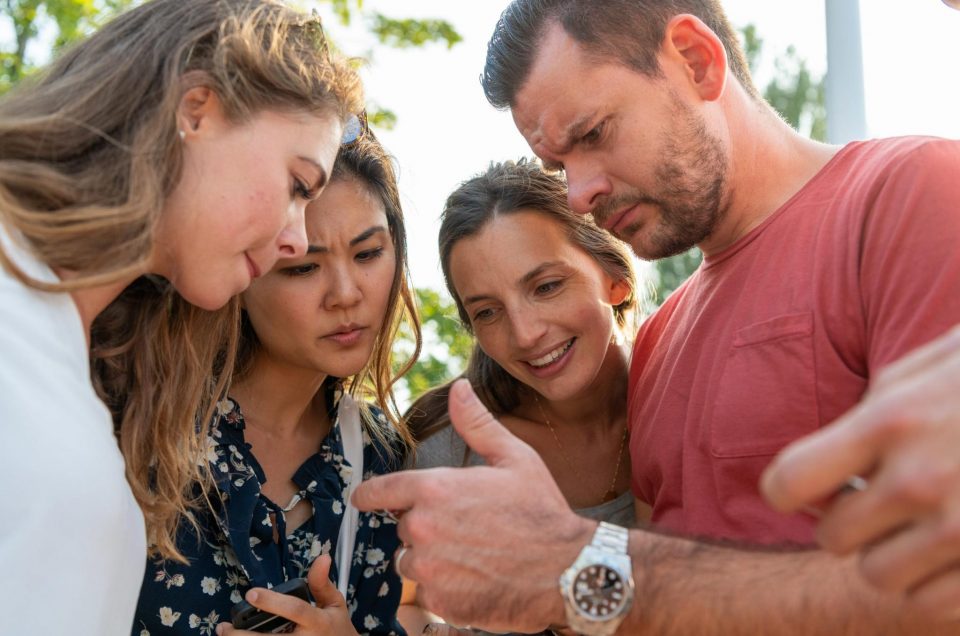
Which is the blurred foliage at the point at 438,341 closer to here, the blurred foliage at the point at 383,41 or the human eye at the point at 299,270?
the blurred foliage at the point at 383,41

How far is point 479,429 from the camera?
6.06 feet

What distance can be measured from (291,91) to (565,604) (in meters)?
1.23

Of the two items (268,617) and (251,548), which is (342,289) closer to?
(251,548)

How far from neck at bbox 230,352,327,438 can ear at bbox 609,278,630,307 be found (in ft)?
3.12

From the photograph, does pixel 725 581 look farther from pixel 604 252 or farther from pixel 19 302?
pixel 604 252

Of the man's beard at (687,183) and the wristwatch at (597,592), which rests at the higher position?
the man's beard at (687,183)

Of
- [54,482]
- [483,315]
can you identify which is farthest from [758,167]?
[54,482]

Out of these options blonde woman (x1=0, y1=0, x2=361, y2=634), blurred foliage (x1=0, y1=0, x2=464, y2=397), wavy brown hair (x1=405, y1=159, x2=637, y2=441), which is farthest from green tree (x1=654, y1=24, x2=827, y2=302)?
blonde woman (x1=0, y1=0, x2=361, y2=634)

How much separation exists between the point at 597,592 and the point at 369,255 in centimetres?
138

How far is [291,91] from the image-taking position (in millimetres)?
2205

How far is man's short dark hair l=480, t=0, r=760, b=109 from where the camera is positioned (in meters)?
2.48

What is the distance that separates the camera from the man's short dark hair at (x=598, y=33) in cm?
248

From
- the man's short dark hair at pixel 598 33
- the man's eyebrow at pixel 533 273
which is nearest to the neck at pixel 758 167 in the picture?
the man's short dark hair at pixel 598 33

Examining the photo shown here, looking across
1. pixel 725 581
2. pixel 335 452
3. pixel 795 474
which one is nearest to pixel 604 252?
pixel 335 452
